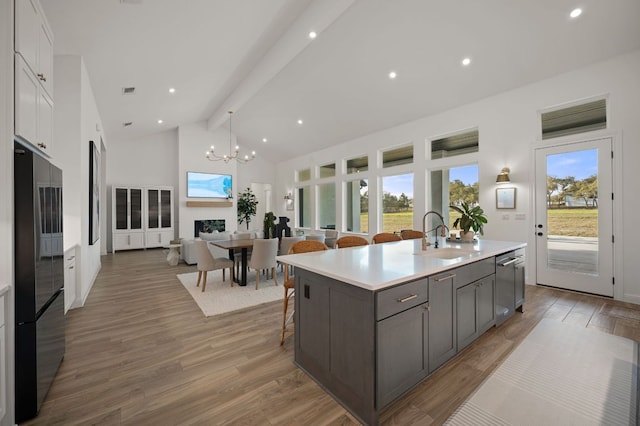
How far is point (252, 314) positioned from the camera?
3.37 metres

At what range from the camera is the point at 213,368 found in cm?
223

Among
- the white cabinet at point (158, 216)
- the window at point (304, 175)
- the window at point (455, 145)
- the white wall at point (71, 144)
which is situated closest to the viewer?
the white wall at point (71, 144)

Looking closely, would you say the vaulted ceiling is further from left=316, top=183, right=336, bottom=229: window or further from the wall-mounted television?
left=316, top=183, right=336, bottom=229: window

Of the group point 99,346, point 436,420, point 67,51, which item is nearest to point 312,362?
point 436,420

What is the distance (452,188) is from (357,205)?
9.50ft

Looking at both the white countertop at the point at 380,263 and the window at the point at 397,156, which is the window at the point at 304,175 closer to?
the window at the point at 397,156

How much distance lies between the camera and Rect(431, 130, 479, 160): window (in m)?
5.41

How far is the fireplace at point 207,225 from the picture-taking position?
29.8ft

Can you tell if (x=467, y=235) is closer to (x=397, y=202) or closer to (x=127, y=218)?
(x=397, y=202)

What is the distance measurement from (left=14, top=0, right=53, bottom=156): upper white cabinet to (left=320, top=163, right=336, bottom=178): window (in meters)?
7.10

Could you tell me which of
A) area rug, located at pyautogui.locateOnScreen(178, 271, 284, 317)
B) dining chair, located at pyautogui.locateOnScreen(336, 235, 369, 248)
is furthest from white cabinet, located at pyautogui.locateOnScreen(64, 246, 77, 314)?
dining chair, located at pyautogui.locateOnScreen(336, 235, 369, 248)

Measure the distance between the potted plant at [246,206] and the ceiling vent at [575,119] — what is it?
8.82 metres

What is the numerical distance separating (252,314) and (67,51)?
4.16 m

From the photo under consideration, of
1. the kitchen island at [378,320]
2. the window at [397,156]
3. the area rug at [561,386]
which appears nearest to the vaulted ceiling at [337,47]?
the window at [397,156]
